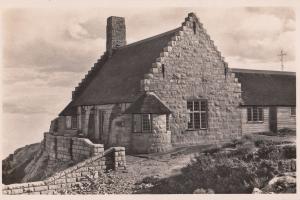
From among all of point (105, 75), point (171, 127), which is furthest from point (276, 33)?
point (105, 75)

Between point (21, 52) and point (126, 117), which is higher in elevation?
point (21, 52)

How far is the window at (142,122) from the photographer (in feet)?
56.1

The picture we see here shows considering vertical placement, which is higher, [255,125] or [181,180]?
[255,125]

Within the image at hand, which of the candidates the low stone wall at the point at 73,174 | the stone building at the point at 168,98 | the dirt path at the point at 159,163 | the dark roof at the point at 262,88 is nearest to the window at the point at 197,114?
the stone building at the point at 168,98

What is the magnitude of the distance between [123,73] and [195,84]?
340cm

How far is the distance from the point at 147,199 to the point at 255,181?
301 centimetres

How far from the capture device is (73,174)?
12.9 meters

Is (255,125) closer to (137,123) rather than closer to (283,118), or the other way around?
(283,118)

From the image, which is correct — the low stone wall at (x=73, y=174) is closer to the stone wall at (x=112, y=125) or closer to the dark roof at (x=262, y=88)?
the stone wall at (x=112, y=125)

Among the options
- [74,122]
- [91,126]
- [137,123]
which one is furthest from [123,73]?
[74,122]

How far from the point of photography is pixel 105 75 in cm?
2141

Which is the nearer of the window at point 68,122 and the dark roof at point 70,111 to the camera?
the dark roof at point 70,111

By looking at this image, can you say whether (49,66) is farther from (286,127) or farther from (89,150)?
(286,127)

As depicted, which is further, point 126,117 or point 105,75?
point 105,75
